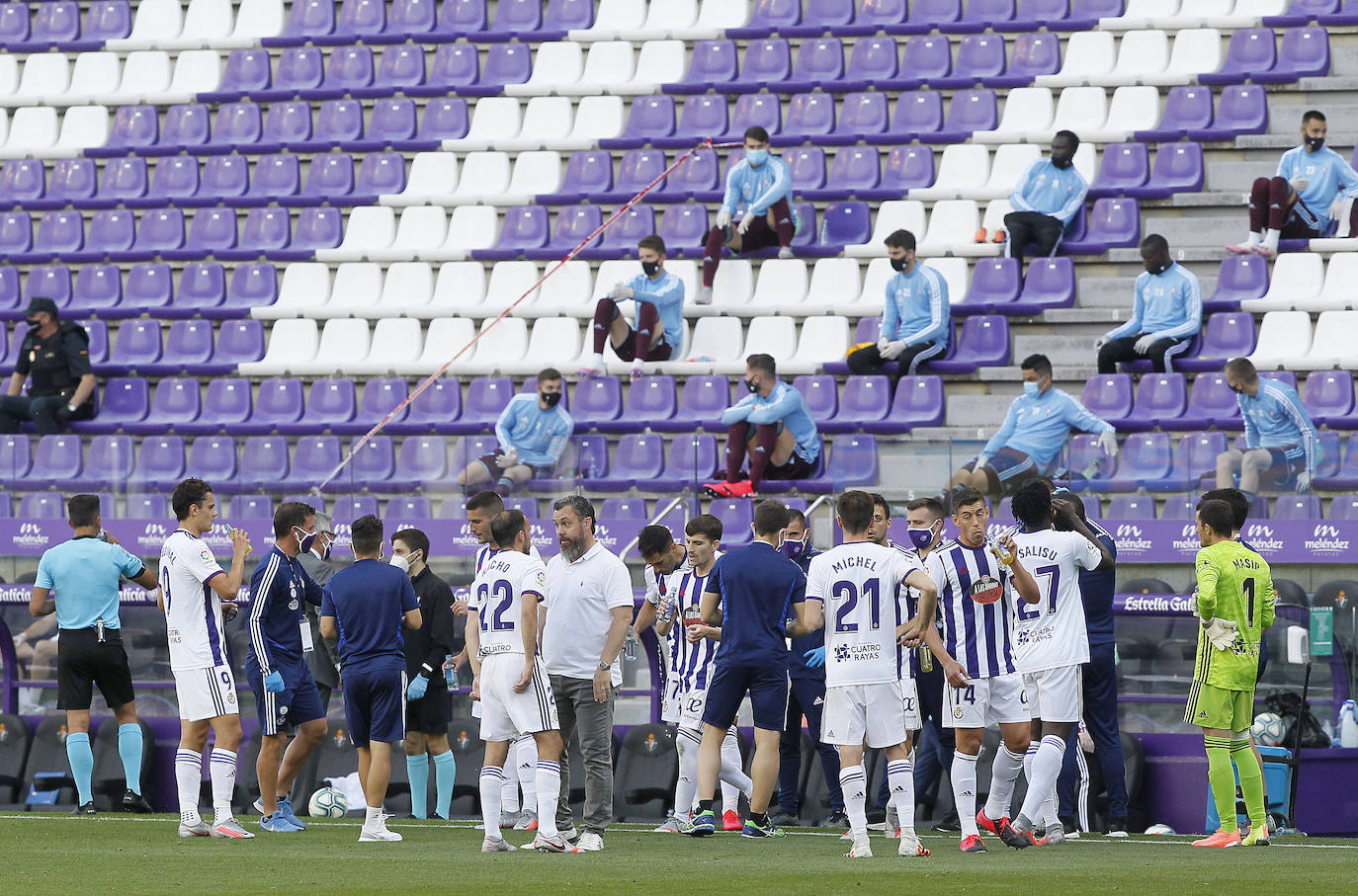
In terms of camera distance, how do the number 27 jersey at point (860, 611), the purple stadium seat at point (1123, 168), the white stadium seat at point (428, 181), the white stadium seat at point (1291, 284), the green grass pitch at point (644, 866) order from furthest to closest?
the white stadium seat at point (428, 181)
the purple stadium seat at point (1123, 168)
the white stadium seat at point (1291, 284)
the number 27 jersey at point (860, 611)
the green grass pitch at point (644, 866)

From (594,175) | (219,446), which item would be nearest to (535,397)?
(219,446)

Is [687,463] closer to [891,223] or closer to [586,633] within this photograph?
[586,633]

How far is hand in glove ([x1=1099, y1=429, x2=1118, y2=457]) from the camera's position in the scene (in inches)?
549

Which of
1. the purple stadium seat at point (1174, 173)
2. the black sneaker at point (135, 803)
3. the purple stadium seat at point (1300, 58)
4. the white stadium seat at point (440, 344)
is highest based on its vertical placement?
the purple stadium seat at point (1300, 58)

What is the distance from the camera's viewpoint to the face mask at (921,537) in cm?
1275

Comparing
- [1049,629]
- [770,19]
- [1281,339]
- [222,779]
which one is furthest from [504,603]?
[770,19]

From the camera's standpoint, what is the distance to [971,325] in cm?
1827

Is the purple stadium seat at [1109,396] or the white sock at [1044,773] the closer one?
the white sock at [1044,773]

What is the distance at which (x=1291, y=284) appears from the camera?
17.7 meters

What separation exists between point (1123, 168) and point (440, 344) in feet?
23.5

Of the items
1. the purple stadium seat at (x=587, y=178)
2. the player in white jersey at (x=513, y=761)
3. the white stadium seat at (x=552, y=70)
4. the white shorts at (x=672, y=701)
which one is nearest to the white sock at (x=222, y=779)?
the player in white jersey at (x=513, y=761)

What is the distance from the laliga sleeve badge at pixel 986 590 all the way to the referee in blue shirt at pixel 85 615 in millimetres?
5706

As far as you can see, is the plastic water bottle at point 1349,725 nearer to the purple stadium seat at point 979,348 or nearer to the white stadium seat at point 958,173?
the purple stadium seat at point 979,348

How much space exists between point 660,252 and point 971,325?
9.92 ft
